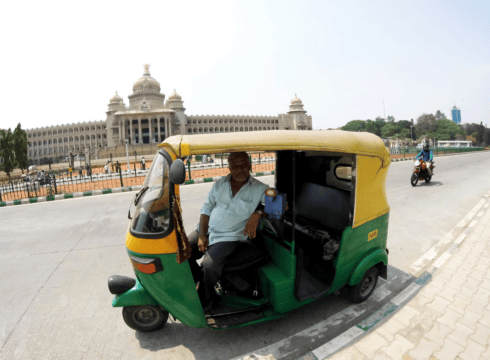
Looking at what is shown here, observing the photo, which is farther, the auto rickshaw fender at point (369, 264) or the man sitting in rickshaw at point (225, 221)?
the auto rickshaw fender at point (369, 264)

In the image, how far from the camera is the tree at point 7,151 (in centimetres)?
2936

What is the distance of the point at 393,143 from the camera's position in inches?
2687

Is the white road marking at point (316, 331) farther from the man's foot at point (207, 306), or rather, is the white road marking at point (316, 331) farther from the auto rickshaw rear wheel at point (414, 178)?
the auto rickshaw rear wheel at point (414, 178)

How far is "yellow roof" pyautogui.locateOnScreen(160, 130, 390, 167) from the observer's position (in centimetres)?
214

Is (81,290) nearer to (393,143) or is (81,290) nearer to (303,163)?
(303,163)

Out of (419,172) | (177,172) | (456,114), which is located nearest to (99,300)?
(177,172)

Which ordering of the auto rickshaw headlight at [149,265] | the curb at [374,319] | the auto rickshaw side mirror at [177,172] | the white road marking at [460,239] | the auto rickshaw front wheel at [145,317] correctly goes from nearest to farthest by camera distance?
the auto rickshaw side mirror at [177,172]
the auto rickshaw headlight at [149,265]
the curb at [374,319]
the auto rickshaw front wheel at [145,317]
the white road marking at [460,239]

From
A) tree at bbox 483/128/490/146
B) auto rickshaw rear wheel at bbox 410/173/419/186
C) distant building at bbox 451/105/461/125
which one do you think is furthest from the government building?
distant building at bbox 451/105/461/125

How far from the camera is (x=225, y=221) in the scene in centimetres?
264

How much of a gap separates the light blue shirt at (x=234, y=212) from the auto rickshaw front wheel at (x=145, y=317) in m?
0.84

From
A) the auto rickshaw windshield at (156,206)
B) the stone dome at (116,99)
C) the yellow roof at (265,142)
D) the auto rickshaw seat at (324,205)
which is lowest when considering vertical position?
the auto rickshaw seat at (324,205)

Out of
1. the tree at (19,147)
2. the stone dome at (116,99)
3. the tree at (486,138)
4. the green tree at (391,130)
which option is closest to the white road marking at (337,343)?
the tree at (19,147)

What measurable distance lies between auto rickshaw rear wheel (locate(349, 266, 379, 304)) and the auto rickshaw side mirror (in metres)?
2.23

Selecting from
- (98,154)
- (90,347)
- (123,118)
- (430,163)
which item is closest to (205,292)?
(90,347)
